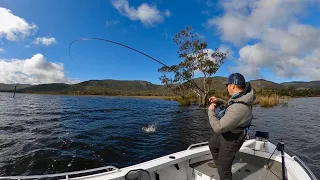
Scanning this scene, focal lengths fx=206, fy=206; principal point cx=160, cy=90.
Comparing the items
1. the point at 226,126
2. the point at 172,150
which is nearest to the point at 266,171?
the point at 226,126

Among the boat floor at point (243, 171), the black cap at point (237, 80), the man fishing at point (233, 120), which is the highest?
the black cap at point (237, 80)

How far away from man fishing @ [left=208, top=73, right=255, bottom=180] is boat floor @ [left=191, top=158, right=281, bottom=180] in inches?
35.5

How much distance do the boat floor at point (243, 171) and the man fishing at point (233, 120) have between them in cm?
90

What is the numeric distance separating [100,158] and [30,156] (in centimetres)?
291

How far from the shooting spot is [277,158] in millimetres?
5129

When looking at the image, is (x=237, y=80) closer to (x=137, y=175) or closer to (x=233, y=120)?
A: (x=233, y=120)

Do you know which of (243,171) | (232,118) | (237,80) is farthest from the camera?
(243,171)

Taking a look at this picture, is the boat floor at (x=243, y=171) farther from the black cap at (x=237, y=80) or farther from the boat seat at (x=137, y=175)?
the black cap at (x=237, y=80)

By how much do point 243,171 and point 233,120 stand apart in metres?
2.17

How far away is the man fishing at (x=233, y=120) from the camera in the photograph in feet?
11.5

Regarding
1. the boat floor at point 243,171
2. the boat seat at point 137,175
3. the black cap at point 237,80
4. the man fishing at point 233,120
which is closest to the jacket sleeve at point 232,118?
the man fishing at point 233,120

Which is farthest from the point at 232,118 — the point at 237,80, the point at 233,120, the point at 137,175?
the point at 137,175

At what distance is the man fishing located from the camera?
3.50 metres

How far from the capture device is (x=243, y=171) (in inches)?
194
